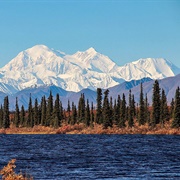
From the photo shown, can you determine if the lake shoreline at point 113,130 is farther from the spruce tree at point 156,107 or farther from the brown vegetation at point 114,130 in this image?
the spruce tree at point 156,107

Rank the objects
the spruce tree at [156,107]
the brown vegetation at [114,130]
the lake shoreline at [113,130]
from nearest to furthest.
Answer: the lake shoreline at [113,130], the brown vegetation at [114,130], the spruce tree at [156,107]

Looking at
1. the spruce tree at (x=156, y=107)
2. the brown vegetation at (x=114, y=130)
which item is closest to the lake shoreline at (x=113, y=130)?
the brown vegetation at (x=114, y=130)

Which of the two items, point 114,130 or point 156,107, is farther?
point 156,107

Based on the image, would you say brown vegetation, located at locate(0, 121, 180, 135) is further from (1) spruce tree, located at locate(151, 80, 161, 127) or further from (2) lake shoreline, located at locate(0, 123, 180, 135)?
(1) spruce tree, located at locate(151, 80, 161, 127)

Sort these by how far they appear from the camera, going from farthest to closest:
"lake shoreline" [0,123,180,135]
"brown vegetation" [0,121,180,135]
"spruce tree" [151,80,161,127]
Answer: "spruce tree" [151,80,161,127], "brown vegetation" [0,121,180,135], "lake shoreline" [0,123,180,135]

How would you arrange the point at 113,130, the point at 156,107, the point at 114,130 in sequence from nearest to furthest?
the point at 114,130 → the point at 113,130 → the point at 156,107

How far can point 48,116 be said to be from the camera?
7643 inches

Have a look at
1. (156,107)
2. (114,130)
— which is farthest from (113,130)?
(156,107)

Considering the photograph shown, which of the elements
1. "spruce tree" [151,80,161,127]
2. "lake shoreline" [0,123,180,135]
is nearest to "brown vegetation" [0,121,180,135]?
"lake shoreline" [0,123,180,135]

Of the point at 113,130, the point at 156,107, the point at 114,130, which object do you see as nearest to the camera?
the point at 114,130

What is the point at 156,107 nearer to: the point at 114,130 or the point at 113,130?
the point at 114,130

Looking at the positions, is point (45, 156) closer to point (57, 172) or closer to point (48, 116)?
point (57, 172)

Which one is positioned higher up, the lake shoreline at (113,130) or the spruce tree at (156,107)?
the spruce tree at (156,107)

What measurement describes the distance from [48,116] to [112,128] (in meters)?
37.9
